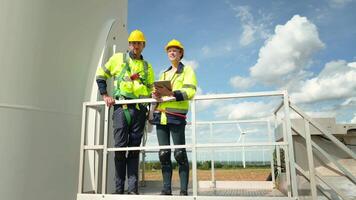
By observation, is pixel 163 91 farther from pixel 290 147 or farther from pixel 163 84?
pixel 290 147

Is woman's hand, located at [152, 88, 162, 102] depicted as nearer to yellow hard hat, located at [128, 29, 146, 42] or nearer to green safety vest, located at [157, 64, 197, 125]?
green safety vest, located at [157, 64, 197, 125]

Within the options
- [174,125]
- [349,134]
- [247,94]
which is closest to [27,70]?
[174,125]

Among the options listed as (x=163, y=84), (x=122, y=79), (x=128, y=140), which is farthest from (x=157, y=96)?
(x=128, y=140)

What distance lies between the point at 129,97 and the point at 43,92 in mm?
997

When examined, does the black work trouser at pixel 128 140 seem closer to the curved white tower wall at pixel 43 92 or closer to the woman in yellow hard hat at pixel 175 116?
the woman in yellow hard hat at pixel 175 116

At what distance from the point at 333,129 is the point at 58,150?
17.3 feet

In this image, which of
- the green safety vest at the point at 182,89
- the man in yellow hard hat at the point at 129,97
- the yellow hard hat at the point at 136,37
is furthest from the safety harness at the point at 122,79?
the green safety vest at the point at 182,89

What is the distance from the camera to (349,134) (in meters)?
6.62

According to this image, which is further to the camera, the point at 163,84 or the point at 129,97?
the point at 129,97

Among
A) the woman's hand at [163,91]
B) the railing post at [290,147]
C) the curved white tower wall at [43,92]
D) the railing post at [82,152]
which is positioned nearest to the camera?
the railing post at [290,147]

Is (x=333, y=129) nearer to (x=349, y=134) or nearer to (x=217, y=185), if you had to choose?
(x=349, y=134)

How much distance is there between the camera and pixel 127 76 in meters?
3.90

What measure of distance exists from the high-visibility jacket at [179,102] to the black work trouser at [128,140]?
24cm

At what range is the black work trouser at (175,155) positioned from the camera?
3619 millimetres
